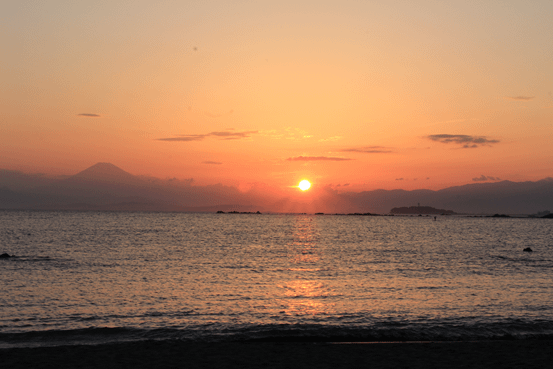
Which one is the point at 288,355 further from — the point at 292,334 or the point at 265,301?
the point at 265,301

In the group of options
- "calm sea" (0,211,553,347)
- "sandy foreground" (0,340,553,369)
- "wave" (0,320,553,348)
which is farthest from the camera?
"calm sea" (0,211,553,347)

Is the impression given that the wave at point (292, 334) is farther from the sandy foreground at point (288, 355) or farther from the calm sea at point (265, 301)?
the sandy foreground at point (288, 355)

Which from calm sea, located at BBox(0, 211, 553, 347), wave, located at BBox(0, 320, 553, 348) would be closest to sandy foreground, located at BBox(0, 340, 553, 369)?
wave, located at BBox(0, 320, 553, 348)

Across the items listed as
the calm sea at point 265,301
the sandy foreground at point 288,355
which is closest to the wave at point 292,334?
the calm sea at point 265,301

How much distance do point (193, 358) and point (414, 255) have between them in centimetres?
5561

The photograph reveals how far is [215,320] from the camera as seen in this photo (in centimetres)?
2481

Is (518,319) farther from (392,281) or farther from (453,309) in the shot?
(392,281)

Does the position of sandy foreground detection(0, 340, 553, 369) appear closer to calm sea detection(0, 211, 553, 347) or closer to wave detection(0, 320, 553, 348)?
wave detection(0, 320, 553, 348)

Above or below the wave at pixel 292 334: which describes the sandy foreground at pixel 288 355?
above

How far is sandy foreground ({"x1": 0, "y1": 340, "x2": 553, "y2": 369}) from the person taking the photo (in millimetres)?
16750

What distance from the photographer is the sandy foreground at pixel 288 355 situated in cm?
1675

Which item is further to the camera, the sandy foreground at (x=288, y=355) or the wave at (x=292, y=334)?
the wave at (x=292, y=334)

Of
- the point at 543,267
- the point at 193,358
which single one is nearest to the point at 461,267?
the point at 543,267

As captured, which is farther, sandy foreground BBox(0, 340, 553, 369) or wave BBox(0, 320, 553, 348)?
wave BBox(0, 320, 553, 348)
